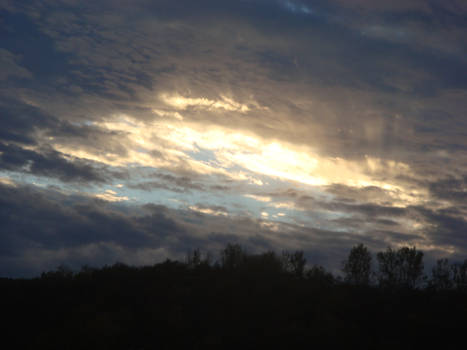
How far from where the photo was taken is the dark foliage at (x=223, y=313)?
60.9 ft

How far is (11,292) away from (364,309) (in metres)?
25.7

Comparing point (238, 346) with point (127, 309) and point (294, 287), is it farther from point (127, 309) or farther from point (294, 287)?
point (294, 287)

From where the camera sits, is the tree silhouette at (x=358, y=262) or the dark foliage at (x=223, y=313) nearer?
the dark foliage at (x=223, y=313)

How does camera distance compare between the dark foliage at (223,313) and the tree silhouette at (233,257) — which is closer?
the dark foliage at (223,313)

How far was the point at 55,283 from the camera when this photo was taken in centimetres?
3175

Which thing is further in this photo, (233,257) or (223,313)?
(233,257)

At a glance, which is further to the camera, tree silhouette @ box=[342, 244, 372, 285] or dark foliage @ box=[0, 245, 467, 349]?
tree silhouette @ box=[342, 244, 372, 285]

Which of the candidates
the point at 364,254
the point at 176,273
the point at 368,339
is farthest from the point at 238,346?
the point at 364,254

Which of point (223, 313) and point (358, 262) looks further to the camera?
point (358, 262)

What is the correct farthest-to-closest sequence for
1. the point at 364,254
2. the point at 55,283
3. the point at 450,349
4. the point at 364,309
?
the point at 364,254
the point at 55,283
the point at 364,309
the point at 450,349

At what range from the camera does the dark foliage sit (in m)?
18.6

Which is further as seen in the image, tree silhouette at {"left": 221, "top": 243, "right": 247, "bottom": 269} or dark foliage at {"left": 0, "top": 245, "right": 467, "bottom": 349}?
tree silhouette at {"left": 221, "top": 243, "right": 247, "bottom": 269}

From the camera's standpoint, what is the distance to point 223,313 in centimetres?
2192

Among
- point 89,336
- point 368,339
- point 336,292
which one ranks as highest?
point 336,292
